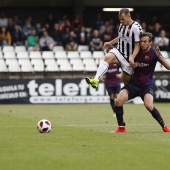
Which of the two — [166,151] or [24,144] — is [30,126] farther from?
[166,151]

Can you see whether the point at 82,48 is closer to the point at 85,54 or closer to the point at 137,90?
the point at 85,54

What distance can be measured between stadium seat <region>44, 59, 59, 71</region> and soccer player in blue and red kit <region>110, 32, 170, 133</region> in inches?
628

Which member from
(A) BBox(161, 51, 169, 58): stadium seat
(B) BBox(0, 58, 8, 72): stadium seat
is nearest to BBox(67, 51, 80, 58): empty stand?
(B) BBox(0, 58, 8, 72): stadium seat

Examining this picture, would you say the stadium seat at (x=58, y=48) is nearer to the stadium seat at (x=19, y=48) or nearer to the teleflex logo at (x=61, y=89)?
the stadium seat at (x=19, y=48)

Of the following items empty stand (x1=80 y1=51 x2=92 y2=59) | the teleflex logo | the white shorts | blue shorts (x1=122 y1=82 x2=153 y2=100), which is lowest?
the teleflex logo

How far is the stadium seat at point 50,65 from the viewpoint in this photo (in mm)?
29812

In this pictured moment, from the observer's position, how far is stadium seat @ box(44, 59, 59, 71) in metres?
29.8

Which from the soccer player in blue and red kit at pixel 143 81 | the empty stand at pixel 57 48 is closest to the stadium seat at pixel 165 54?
the empty stand at pixel 57 48

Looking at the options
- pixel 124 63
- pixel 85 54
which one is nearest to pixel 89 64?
pixel 85 54

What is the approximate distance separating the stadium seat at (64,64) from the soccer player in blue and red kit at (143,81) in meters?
16.0

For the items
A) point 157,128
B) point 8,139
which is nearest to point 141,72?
point 157,128

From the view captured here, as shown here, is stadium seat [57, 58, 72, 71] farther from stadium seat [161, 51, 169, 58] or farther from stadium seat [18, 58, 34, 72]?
stadium seat [161, 51, 169, 58]

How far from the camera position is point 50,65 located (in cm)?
2994

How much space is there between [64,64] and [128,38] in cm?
1606
